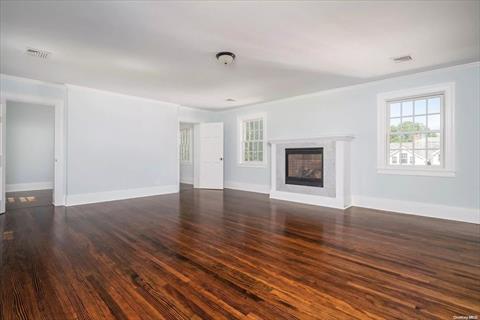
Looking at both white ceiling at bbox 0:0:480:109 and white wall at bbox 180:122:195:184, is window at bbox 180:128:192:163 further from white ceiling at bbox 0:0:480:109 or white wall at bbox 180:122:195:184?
white ceiling at bbox 0:0:480:109

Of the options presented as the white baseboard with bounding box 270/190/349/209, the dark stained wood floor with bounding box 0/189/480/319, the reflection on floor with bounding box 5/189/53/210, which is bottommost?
the dark stained wood floor with bounding box 0/189/480/319

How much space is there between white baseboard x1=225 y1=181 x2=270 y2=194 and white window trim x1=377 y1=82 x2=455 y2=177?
9.14 feet

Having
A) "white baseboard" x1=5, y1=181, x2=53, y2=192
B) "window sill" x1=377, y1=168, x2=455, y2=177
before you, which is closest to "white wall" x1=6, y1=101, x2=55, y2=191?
"white baseboard" x1=5, y1=181, x2=53, y2=192

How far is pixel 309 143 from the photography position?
17.2 feet

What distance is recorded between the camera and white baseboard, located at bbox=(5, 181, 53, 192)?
6.86 m

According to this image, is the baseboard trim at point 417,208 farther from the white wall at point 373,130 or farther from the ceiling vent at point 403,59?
the ceiling vent at point 403,59

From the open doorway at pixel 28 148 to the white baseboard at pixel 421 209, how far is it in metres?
7.87

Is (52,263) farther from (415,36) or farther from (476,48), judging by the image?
(476,48)

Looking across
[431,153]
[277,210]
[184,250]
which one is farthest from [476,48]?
[184,250]

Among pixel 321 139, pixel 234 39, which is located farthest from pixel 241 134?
pixel 234 39

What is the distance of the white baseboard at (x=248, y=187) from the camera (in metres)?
6.60

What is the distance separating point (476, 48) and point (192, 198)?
17.8 feet

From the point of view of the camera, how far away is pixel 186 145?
851cm

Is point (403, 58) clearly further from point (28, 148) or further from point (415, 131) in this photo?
point (28, 148)
